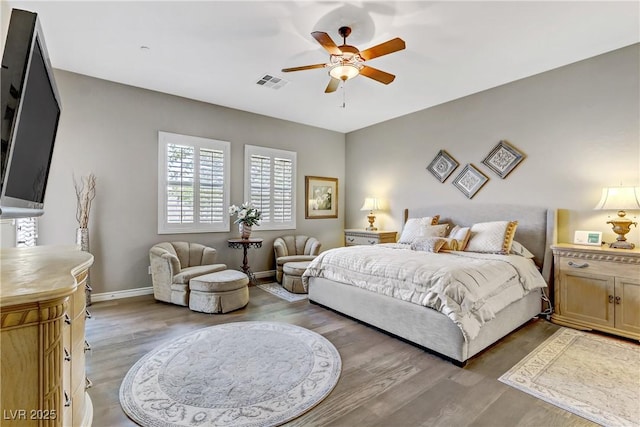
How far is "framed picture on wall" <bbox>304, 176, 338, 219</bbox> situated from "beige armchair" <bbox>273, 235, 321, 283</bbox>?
2.29ft

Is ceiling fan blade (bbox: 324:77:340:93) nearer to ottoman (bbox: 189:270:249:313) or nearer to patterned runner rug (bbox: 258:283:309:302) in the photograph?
ottoman (bbox: 189:270:249:313)

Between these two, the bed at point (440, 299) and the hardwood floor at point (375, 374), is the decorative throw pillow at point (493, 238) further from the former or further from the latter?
the hardwood floor at point (375, 374)

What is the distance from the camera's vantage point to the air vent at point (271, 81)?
4.05 meters

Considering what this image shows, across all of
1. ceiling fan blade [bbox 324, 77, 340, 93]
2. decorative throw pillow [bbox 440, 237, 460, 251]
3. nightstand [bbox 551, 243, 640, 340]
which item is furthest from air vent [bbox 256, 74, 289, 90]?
nightstand [bbox 551, 243, 640, 340]

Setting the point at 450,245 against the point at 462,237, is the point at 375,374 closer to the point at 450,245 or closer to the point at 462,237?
the point at 450,245

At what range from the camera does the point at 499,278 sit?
9.73 ft

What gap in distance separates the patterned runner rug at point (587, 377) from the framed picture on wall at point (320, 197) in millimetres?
4347

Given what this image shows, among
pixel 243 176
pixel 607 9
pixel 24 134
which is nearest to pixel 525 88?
pixel 607 9

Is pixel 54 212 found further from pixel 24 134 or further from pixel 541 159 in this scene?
pixel 541 159

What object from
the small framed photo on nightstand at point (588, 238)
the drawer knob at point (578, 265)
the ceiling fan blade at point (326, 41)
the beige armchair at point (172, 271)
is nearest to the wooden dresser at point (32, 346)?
the ceiling fan blade at point (326, 41)

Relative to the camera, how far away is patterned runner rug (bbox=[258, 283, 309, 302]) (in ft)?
14.5

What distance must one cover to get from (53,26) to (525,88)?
5475 millimetres

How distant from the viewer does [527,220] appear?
404 centimetres

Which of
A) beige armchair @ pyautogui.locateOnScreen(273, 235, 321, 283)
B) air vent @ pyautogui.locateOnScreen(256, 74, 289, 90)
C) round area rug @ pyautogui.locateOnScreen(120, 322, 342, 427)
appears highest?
air vent @ pyautogui.locateOnScreen(256, 74, 289, 90)
